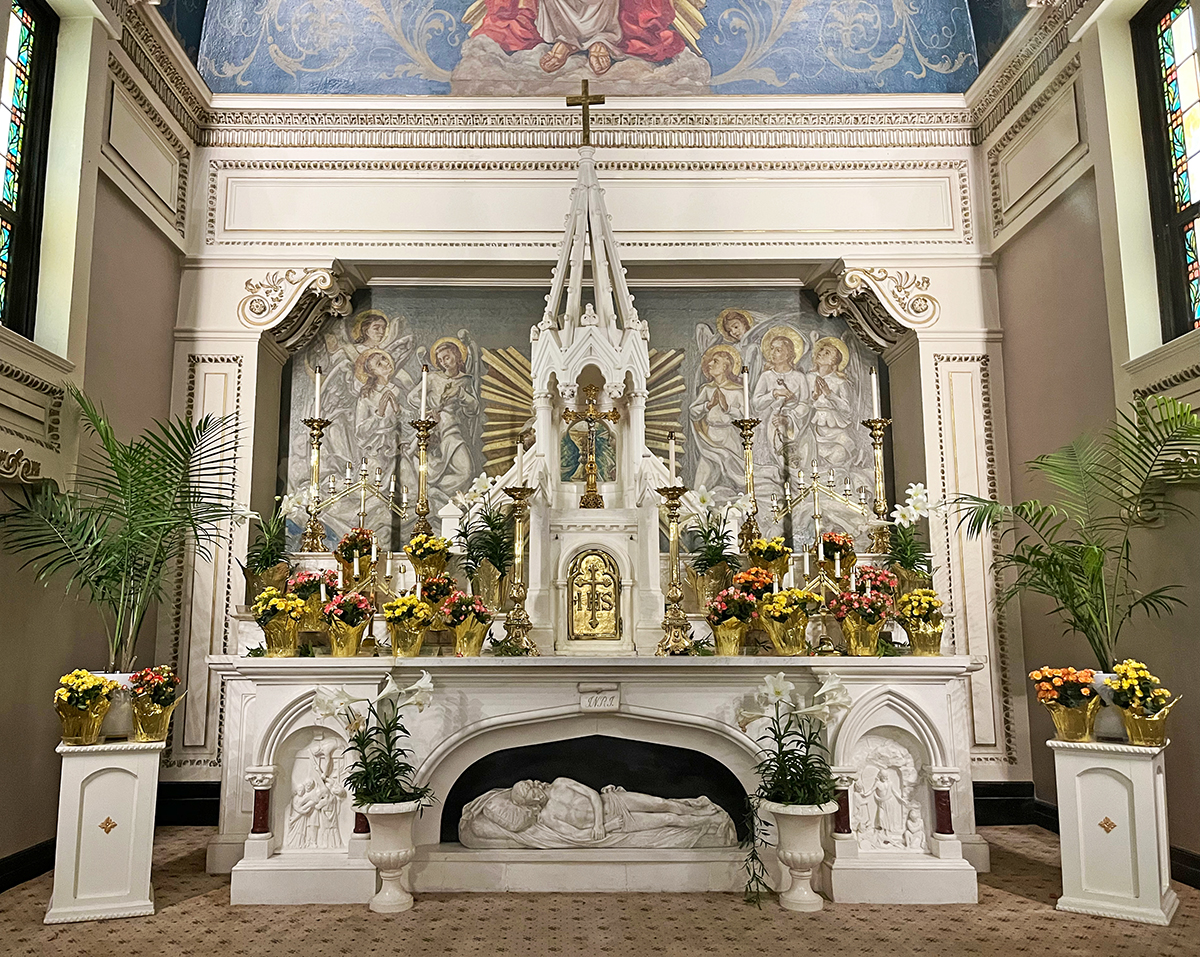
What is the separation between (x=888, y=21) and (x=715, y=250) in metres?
3.04

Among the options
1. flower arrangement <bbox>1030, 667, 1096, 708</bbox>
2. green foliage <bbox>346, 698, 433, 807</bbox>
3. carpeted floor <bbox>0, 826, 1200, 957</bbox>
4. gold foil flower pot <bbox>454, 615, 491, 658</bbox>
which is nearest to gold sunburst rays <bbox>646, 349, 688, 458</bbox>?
gold foil flower pot <bbox>454, 615, 491, 658</bbox>

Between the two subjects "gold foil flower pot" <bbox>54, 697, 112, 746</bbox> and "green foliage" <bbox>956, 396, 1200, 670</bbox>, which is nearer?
"gold foil flower pot" <bbox>54, 697, 112, 746</bbox>

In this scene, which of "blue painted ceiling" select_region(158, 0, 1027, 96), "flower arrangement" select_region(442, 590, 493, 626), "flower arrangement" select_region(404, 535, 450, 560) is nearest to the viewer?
"flower arrangement" select_region(442, 590, 493, 626)

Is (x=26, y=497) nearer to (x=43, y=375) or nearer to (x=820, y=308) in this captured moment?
(x=43, y=375)

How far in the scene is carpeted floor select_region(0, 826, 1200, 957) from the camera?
515 cm

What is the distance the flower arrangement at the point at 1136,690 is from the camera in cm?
570

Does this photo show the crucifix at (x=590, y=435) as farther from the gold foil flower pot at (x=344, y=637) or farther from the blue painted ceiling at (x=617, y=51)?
the blue painted ceiling at (x=617, y=51)

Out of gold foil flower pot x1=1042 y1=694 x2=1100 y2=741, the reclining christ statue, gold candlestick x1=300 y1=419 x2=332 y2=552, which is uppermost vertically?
gold candlestick x1=300 y1=419 x2=332 y2=552

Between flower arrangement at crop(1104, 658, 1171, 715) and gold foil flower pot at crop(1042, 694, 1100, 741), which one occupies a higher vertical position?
flower arrangement at crop(1104, 658, 1171, 715)

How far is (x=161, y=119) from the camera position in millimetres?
8766

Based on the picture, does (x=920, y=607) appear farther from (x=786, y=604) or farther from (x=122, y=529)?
(x=122, y=529)

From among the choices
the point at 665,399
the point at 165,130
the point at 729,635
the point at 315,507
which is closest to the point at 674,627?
the point at 729,635

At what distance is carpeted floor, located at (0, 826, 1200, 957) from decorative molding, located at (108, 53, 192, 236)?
5.92 m

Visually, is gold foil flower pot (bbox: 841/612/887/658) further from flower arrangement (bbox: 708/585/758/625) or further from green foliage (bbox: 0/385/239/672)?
green foliage (bbox: 0/385/239/672)
